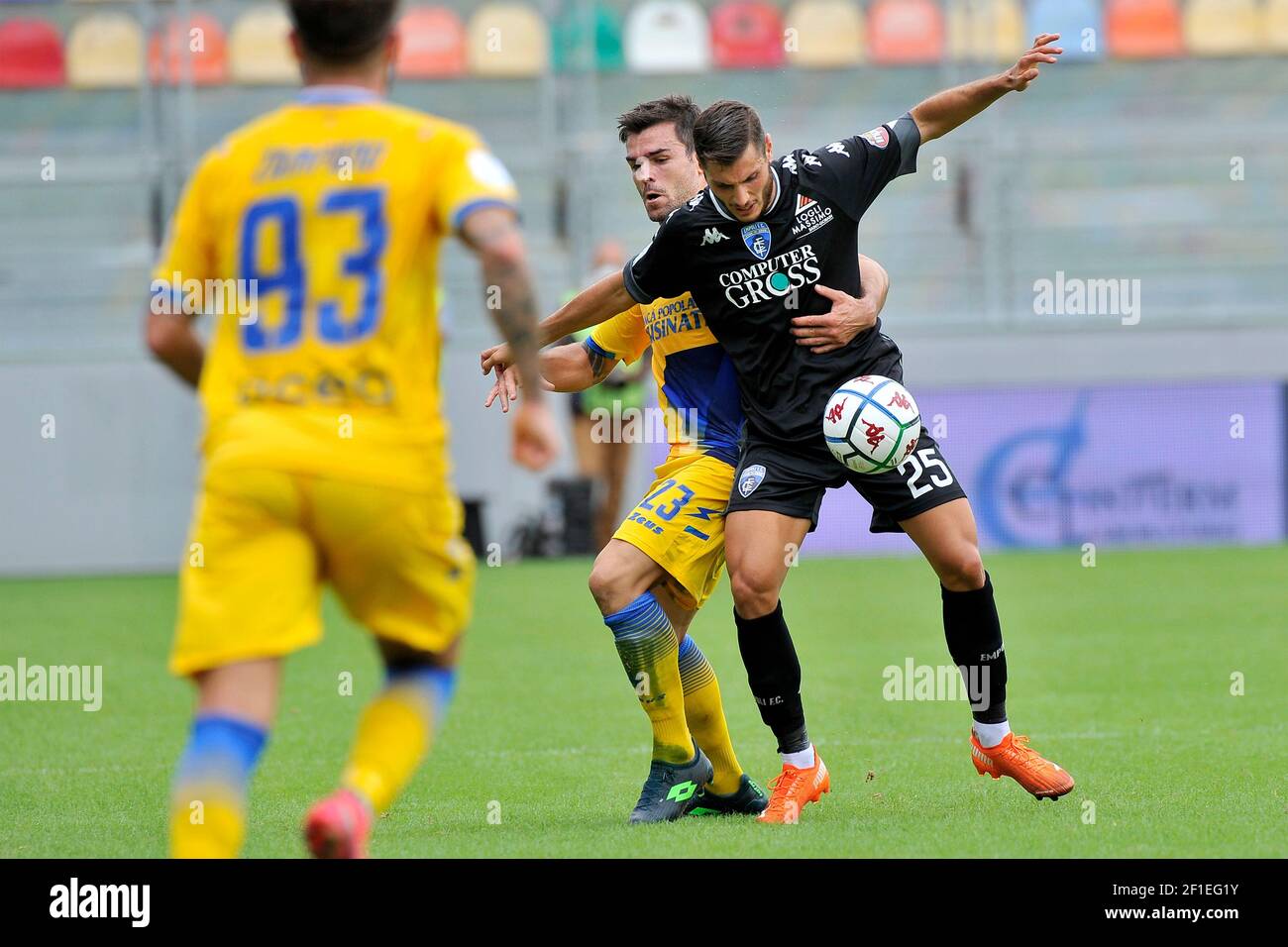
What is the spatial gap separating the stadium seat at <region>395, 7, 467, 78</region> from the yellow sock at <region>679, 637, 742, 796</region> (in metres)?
13.8

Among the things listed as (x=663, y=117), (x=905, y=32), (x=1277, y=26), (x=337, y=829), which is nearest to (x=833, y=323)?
(x=663, y=117)

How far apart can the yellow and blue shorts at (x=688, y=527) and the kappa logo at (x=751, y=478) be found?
17cm

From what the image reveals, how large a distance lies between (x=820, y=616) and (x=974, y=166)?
8.28m

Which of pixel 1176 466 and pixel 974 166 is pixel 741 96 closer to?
pixel 974 166

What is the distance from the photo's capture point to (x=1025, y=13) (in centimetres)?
1853

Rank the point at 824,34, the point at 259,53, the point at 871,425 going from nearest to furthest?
1. the point at 871,425
2. the point at 259,53
3. the point at 824,34

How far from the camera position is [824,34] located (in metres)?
19.0

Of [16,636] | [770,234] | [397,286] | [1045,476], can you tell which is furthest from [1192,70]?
[397,286]

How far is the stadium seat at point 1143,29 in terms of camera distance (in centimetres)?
1892

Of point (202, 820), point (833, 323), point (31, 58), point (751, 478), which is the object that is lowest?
point (202, 820)

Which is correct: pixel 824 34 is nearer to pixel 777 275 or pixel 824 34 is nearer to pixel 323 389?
pixel 777 275

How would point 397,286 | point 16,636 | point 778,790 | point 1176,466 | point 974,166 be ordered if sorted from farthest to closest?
point 974,166 → point 1176,466 → point 16,636 → point 778,790 → point 397,286

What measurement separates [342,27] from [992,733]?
10.3 feet

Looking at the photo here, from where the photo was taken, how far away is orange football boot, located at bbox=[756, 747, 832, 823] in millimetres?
5309
